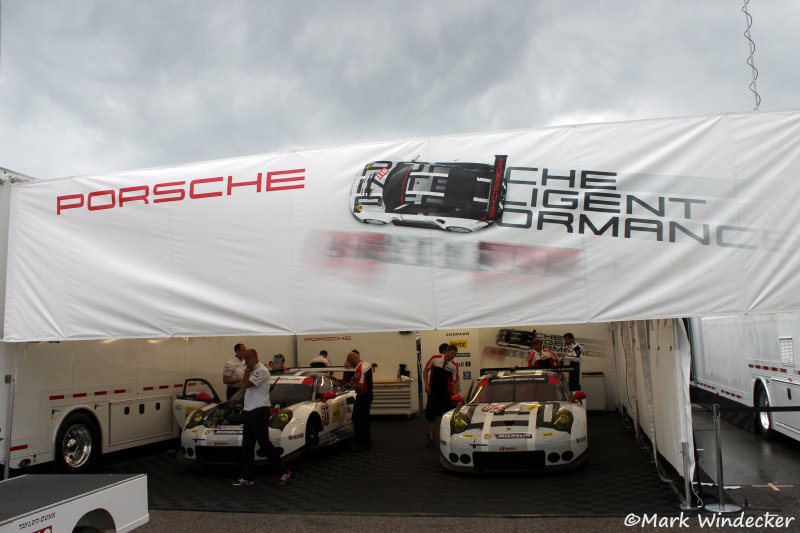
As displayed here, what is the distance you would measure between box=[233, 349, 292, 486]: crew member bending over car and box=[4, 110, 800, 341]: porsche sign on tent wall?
55.3 inches

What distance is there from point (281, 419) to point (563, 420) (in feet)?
12.3

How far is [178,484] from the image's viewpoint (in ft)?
24.5

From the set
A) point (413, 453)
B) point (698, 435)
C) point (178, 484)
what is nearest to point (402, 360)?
point (413, 453)

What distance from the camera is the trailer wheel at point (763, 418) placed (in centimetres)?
859

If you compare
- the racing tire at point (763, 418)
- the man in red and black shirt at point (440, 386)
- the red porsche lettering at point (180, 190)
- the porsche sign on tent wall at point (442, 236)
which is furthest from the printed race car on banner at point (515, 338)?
the red porsche lettering at point (180, 190)

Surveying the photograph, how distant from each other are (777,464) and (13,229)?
30.7ft

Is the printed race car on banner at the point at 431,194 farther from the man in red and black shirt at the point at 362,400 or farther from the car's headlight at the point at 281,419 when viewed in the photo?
the man in red and black shirt at the point at 362,400

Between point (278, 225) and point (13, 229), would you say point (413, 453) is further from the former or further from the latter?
point (13, 229)

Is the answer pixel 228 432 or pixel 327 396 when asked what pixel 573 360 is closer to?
pixel 327 396

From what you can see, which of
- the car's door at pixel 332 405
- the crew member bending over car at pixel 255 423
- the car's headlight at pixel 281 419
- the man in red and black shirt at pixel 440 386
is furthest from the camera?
the man in red and black shirt at pixel 440 386

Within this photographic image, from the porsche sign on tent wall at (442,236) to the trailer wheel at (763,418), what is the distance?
165 inches

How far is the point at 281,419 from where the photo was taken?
8.29 m

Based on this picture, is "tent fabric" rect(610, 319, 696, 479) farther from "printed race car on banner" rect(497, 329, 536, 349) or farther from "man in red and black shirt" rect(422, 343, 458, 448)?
"printed race car on banner" rect(497, 329, 536, 349)

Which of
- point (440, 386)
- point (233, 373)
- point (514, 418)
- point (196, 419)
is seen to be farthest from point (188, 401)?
point (514, 418)
